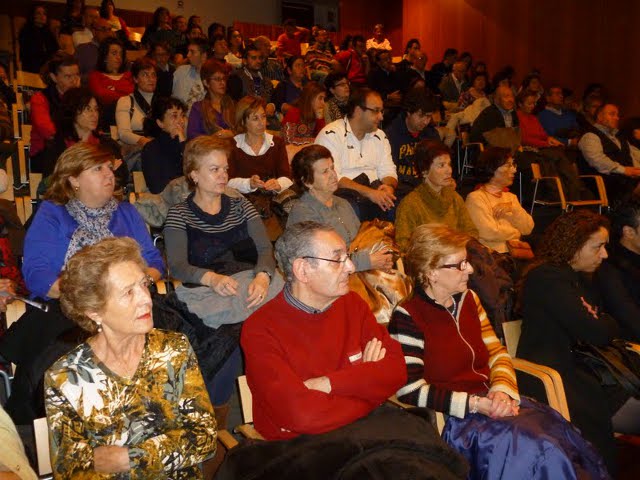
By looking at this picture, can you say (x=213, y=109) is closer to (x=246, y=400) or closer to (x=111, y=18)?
(x=246, y=400)

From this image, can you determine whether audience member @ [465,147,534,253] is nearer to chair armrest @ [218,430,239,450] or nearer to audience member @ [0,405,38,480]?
chair armrest @ [218,430,239,450]

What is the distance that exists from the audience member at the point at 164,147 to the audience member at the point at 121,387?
2.42 metres

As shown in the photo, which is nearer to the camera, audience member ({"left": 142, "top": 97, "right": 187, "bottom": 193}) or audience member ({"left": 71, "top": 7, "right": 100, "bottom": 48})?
audience member ({"left": 142, "top": 97, "right": 187, "bottom": 193})

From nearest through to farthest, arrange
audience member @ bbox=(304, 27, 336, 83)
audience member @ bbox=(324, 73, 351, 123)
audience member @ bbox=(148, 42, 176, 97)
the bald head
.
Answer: audience member @ bbox=(324, 73, 351, 123) → audience member @ bbox=(148, 42, 176, 97) → the bald head → audience member @ bbox=(304, 27, 336, 83)

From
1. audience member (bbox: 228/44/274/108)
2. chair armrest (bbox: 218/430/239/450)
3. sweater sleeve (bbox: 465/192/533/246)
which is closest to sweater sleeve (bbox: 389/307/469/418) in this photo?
chair armrest (bbox: 218/430/239/450)

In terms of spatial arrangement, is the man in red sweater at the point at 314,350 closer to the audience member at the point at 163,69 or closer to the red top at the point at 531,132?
the audience member at the point at 163,69

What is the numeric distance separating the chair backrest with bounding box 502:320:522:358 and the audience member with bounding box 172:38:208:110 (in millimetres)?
4271

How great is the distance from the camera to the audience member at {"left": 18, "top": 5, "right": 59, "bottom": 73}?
7402 millimetres

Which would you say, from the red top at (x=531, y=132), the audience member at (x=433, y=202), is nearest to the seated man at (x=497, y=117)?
the red top at (x=531, y=132)

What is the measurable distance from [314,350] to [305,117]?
360 cm

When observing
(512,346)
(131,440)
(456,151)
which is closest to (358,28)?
(456,151)

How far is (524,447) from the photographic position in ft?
7.14

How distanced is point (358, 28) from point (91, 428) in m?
14.2

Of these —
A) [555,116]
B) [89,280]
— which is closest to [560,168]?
[555,116]
